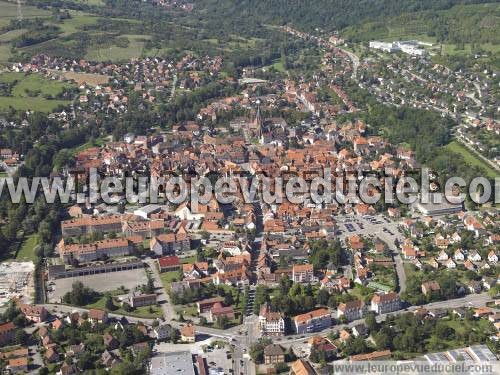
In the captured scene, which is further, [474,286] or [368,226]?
[368,226]

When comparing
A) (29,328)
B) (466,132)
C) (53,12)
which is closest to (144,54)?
(53,12)

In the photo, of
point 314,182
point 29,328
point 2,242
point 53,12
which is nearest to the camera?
point 29,328

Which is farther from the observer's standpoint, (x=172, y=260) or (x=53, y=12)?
(x=53, y=12)

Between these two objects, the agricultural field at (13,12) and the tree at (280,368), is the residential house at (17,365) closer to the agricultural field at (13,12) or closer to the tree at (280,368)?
the tree at (280,368)

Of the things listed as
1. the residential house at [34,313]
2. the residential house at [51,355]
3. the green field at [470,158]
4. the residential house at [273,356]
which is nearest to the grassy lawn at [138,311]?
the residential house at [34,313]

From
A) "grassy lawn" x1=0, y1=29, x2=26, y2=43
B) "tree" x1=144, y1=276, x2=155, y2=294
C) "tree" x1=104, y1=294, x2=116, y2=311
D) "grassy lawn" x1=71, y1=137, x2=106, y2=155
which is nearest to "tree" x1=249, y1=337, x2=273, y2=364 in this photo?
"tree" x1=144, y1=276, x2=155, y2=294

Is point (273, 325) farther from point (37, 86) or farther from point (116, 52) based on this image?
point (116, 52)

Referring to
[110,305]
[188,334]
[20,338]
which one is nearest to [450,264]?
[188,334]

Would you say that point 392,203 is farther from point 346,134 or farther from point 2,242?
point 2,242
